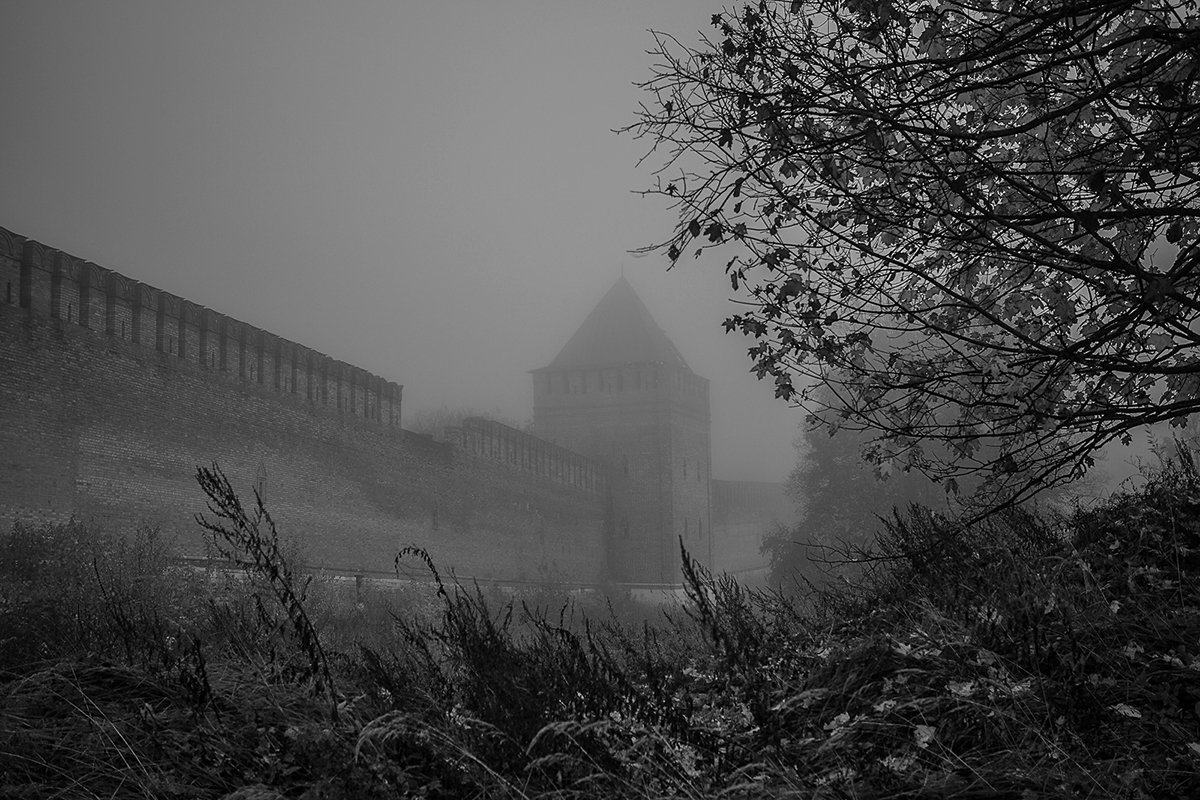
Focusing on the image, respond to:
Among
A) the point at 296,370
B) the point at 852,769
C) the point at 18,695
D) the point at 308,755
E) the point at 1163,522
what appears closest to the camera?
the point at 852,769

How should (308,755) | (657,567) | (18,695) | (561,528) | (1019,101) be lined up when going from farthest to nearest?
(657,567)
(561,528)
(1019,101)
(18,695)
(308,755)

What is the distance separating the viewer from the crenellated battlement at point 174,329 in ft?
51.3

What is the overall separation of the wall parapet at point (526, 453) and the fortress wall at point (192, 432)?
0.74 meters

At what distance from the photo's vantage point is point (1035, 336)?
4680mm

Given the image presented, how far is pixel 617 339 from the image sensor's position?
46.1 metres

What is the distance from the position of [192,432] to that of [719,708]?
→ 1705 centimetres

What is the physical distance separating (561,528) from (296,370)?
15257mm

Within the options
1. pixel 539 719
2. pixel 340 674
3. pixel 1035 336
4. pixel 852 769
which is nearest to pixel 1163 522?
pixel 1035 336

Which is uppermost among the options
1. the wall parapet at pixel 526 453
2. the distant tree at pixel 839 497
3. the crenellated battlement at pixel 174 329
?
the crenellated battlement at pixel 174 329

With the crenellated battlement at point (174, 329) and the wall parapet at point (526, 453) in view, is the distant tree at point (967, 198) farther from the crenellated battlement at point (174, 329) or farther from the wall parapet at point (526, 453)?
the wall parapet at point (526, 453)

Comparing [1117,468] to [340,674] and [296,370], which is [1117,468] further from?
[340,674]

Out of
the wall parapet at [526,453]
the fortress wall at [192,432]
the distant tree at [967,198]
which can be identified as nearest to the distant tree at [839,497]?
the wall parapet at [526,453]

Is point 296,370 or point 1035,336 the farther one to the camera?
point 296,370

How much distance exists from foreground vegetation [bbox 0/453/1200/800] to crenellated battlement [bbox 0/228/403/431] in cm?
1332
